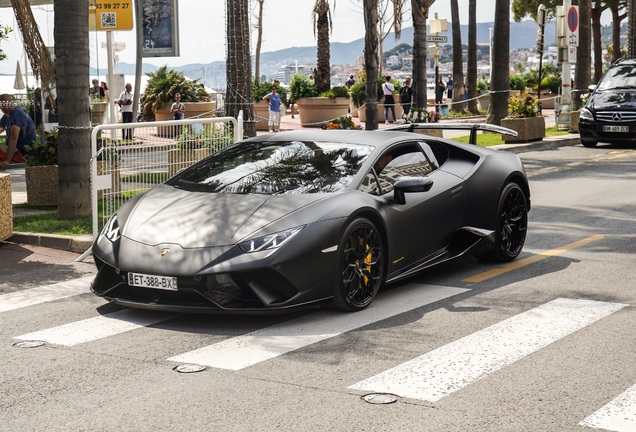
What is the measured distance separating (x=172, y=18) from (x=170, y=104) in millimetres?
11680

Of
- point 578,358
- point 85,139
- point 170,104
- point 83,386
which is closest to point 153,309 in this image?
point 83,386

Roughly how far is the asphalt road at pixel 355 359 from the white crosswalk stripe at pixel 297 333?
0.02m

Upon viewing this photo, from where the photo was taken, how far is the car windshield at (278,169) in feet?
26.6

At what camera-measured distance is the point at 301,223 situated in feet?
24.4

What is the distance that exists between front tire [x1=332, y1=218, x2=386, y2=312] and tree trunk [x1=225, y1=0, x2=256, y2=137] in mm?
10552

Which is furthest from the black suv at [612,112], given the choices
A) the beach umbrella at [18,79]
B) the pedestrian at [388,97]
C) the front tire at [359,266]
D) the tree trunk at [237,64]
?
the beach umbrella at [18,79]

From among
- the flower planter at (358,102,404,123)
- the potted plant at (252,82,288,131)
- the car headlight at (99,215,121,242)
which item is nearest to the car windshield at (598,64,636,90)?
the flower planter at (358,102,404,123)

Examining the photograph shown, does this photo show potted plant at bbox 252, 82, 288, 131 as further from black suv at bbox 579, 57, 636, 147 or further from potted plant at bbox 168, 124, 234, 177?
potted plant at bbox 168, 124, 234, 177

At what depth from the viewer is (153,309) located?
7512 millimetres

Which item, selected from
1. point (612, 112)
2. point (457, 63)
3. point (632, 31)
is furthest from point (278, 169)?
point (457, 63)

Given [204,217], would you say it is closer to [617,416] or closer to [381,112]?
[617,416]

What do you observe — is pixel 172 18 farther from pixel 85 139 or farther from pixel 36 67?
pixel 85 139

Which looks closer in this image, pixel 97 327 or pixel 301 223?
pixel 301 223

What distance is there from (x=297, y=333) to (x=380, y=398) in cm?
162
